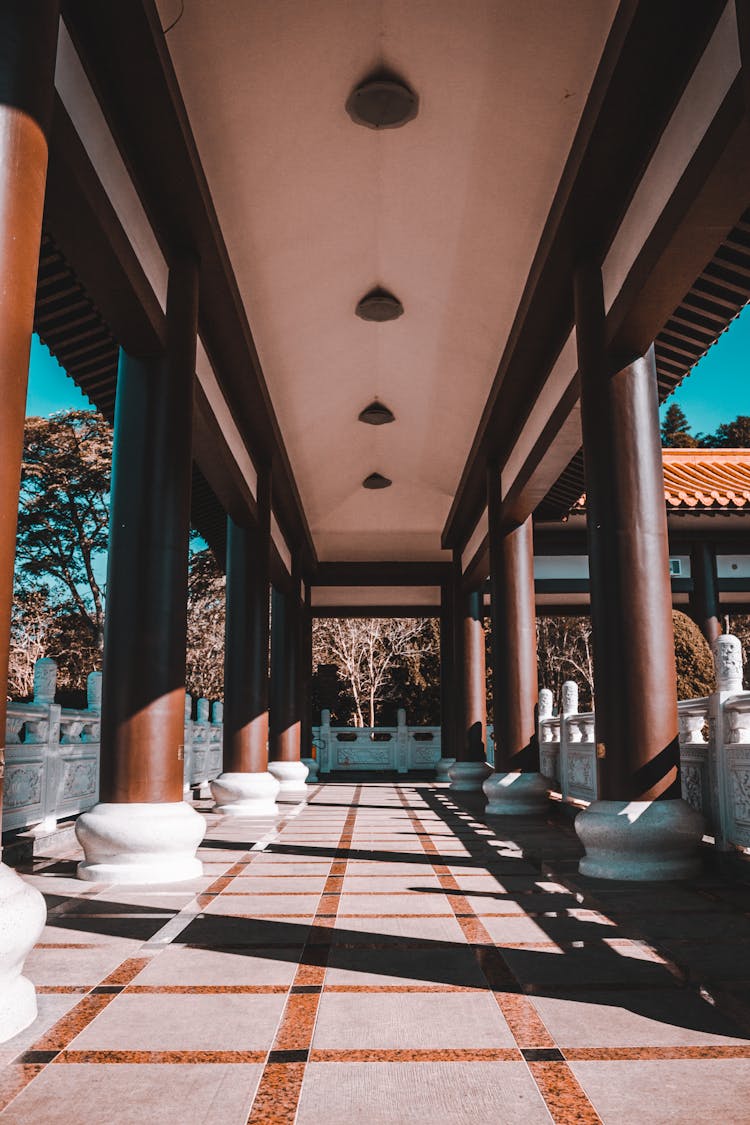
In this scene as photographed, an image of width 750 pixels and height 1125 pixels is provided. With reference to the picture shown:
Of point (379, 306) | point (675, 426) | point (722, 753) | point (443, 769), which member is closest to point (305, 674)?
point (443, 769)

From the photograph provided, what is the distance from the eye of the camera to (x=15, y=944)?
2.28m

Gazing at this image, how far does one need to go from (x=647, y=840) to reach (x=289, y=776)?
25.7 ft

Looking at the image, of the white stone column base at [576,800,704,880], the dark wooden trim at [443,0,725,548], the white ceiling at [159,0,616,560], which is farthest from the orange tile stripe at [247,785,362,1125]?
the white ceiling at [159,0,616,560]

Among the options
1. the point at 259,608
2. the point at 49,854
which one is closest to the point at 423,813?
the point at 259,608

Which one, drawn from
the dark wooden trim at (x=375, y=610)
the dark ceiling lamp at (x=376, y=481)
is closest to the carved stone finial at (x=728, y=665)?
the dark ceiling lamp at (x=376, y=481)

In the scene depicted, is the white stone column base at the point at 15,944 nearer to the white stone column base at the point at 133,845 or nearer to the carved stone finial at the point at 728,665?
the white stone column base at the point at 133,845

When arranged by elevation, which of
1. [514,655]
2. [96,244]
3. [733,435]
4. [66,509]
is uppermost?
[733,435]

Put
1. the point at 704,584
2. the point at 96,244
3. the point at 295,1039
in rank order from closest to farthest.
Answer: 1. the point at 295,1039
2. the point at 96,244
3. the point at 704,584

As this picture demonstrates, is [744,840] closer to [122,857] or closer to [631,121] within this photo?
[122,857]

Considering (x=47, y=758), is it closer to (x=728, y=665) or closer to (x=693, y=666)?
(x=728, y=665)

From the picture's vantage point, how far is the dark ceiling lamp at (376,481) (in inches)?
468

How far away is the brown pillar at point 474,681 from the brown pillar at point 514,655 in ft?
11.1

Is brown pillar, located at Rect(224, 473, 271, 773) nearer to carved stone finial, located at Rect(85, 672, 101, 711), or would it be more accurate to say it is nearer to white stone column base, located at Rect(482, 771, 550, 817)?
carved stone finial, located at Rect(85, 672, 101, 711)

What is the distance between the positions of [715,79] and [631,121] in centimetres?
76
